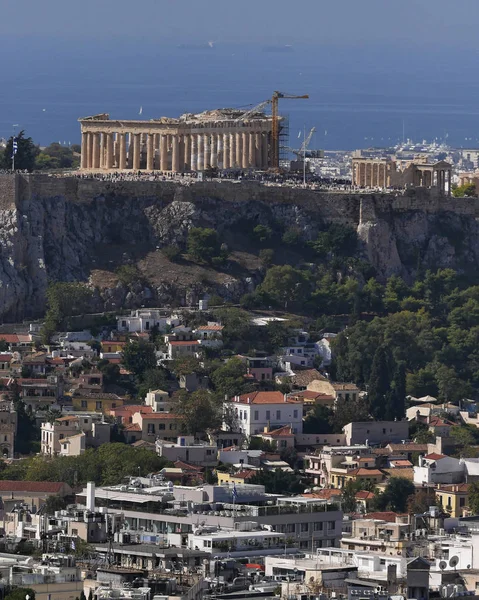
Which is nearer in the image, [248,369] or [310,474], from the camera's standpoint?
[310,474]

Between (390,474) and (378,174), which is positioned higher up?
(378,174)

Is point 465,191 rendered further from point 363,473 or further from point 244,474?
point 244,474

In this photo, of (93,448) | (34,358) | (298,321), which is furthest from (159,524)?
(298,321)

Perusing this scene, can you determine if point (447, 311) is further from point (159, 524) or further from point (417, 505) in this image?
point (159, 524)

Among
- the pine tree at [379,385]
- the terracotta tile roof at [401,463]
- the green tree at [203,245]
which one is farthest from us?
the green tree at [203,245]

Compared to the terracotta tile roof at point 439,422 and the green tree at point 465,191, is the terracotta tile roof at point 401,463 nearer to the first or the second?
the terracotta tile roof at point 439,422

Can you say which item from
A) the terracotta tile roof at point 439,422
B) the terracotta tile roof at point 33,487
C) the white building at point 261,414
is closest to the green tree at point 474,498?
the white building at point 261,414

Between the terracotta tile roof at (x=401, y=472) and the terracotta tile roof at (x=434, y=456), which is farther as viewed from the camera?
the terracotta tile roof at (x=434, y=456)
